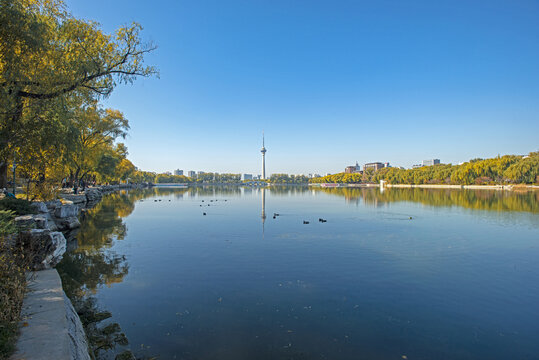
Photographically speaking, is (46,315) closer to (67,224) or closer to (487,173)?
(67,224)

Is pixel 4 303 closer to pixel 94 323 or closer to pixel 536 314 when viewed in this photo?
pixel 94 323

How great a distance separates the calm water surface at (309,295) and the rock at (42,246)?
117 centimetres

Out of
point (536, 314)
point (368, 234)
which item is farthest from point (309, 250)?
point (536, 314)

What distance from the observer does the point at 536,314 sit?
9383mm

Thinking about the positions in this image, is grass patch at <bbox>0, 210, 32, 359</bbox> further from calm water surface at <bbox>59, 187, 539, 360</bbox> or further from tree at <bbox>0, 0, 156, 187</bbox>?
tree at <bbox>0, 0, 156, 187</bbox>

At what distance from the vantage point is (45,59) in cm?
1345

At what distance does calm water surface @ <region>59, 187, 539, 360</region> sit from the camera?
754 centimetres

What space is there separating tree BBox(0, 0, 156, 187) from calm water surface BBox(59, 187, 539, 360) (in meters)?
7.34

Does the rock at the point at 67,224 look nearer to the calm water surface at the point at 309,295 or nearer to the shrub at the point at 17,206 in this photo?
the calm water surface at the point at 309,295

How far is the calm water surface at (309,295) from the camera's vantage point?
7.54 m

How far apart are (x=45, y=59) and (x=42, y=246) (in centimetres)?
884

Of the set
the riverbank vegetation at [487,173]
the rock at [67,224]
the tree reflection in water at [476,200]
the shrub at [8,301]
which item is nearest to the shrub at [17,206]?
the rock at [67,224]

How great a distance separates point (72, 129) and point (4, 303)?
38.6 feet

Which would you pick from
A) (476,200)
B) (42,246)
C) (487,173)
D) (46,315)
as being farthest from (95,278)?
(487,173)
